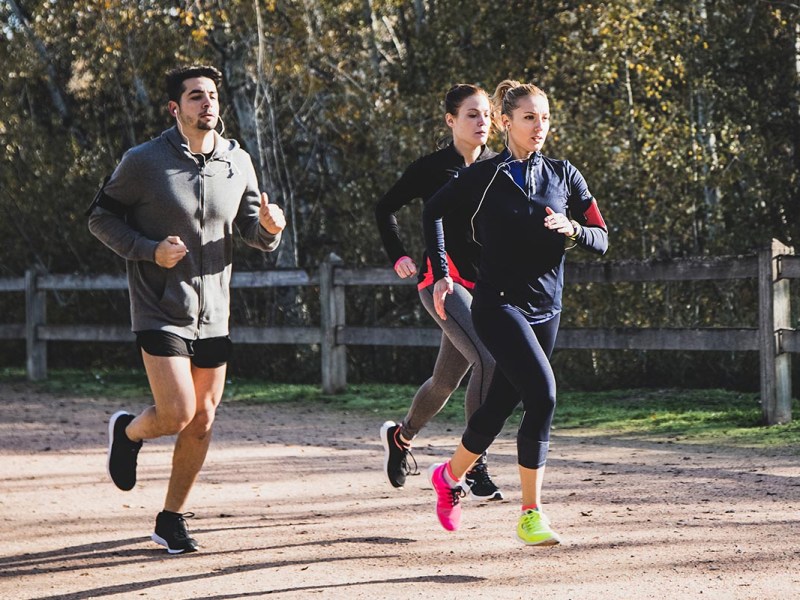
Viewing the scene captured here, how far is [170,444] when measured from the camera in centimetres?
1005

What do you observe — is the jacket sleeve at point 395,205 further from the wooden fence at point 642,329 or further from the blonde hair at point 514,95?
the wooden fence at point 642,329

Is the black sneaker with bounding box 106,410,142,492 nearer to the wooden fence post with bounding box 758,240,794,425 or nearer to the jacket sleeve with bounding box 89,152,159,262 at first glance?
the jacket sleeve with bounding box 89,152,159,262

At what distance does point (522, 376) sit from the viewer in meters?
5.36

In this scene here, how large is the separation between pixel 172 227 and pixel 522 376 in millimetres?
1680

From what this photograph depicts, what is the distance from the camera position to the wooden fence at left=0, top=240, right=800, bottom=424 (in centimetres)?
981

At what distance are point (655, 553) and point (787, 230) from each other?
8757 millimetres

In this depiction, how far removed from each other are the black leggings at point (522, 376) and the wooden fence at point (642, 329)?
4.68 metres

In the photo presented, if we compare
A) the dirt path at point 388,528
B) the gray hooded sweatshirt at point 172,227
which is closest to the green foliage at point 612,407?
the dirt path at point 388,528

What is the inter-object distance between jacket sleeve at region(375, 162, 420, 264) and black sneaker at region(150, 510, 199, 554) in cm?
177

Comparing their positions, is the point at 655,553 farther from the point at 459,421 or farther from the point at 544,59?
the point at 544,59

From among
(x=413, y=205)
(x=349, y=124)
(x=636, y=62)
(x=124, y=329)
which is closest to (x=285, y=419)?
(x=413, y=205)

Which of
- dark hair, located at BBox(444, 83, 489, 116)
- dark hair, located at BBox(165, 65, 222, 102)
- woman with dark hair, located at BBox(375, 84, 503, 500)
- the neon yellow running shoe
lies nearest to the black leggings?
the neon yellow running shoe

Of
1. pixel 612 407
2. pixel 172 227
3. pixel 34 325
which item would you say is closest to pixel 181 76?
pixel 172 227

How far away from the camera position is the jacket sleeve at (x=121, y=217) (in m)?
5.60
